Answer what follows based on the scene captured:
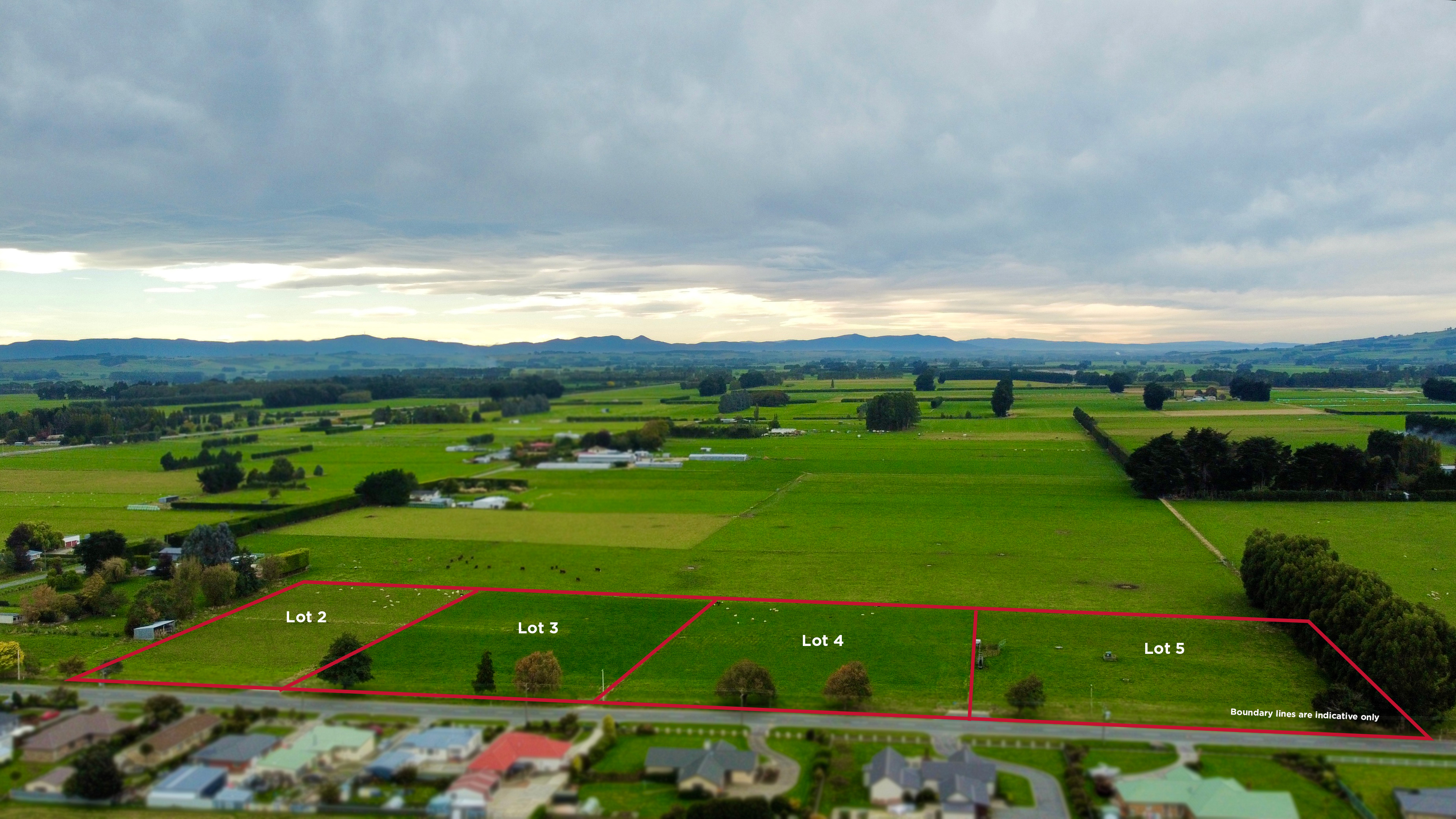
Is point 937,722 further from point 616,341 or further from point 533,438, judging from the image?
point 616,341

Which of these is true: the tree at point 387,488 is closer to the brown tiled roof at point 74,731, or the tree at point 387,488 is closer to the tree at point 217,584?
the tree at point 217,584

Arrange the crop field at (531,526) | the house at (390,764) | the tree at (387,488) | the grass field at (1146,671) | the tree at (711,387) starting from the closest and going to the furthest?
the house at (390,764)
the grass field at (1146,671)
the crop field at (531,526)
the tree at (387,488)
the tree at (711,387)

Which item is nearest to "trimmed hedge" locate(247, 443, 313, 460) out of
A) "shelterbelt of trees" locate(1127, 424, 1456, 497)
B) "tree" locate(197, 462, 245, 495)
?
"tree" locate(197, 462, 245, 495)

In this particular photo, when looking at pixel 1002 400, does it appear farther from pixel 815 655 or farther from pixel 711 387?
pixel 815 655

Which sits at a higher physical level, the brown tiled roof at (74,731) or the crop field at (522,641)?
the brown tiled roof at (74,731)

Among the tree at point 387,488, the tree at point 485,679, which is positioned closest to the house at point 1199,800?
the tree at point 485,679

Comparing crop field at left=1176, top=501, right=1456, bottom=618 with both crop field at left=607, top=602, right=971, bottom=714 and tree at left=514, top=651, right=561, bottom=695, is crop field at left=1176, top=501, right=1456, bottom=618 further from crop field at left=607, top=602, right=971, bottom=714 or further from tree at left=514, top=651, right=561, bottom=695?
tree at left=514, top=651, right=561, bottom=695
